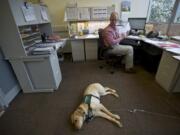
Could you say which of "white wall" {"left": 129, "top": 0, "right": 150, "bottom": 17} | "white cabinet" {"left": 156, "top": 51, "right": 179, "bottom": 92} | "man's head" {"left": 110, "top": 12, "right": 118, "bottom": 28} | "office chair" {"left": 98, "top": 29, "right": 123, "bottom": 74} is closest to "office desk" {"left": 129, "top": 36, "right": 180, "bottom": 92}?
"white cabinet" {"left": 156, "top": 51, "right": 179, "bottom": 92}

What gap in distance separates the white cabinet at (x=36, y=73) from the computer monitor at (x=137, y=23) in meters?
2.23

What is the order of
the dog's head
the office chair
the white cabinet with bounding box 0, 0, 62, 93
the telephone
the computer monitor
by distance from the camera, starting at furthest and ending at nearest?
the computer monitor
the telephone
the office chair
the white cabinet with bounding box 0, 0, 62, 93
the dog's head

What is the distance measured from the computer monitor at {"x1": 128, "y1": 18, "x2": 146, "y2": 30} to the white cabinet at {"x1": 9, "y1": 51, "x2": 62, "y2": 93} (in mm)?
2227

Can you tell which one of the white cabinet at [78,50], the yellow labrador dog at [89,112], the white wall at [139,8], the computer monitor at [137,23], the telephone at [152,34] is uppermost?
the white wall at [139,8]

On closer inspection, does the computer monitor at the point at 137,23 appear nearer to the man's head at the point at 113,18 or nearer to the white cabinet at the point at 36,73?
the man's head at the point at 113,18

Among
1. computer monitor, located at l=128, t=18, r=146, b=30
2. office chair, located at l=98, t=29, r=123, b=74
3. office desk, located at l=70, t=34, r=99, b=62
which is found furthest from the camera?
office desk, located at l=70, t=34, r=99, b=62

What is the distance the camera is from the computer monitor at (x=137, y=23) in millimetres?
2998

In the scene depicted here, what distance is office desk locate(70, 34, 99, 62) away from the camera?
3.15 m

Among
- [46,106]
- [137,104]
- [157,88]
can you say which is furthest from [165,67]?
[46,106]

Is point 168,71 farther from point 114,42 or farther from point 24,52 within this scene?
point 24,52

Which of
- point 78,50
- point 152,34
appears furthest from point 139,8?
point 78,50

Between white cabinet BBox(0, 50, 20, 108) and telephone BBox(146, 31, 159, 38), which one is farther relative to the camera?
telephone BBox(146, 31, 159, 38)

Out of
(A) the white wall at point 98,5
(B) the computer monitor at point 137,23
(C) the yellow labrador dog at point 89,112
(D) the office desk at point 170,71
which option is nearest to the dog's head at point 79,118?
(C) the yellow labrador dog at point 89,112

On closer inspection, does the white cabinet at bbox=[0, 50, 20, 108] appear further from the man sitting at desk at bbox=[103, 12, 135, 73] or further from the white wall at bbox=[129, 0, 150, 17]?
the white wall at bbox=[129, 0, 150, 17]
